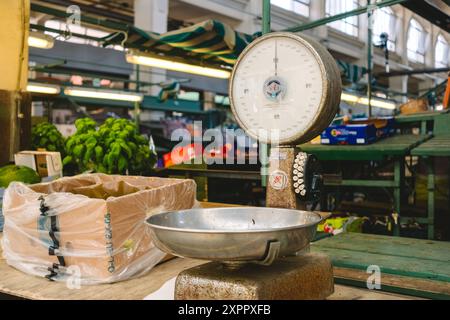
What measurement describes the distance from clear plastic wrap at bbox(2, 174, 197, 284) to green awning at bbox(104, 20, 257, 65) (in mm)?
3136

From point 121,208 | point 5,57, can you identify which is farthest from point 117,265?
point 5,57

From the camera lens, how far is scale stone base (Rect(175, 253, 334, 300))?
38.0 inches

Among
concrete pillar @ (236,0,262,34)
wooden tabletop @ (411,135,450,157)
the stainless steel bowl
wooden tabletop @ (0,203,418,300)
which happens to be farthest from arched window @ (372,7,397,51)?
concrete pillar @ (236,0,262,34)

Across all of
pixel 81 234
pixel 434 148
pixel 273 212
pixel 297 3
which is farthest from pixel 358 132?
pixel 81 234

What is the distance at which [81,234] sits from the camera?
135cm

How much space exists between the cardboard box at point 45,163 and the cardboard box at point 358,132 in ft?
6.68

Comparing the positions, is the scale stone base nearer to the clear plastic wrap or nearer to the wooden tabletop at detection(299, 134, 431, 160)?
the clear plastic wrap

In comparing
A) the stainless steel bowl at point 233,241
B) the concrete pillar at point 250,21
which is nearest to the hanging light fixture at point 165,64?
the stainless steel bowl at point 233,241

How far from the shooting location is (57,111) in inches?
372

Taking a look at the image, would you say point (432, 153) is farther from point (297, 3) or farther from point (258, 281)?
point (258, 281)

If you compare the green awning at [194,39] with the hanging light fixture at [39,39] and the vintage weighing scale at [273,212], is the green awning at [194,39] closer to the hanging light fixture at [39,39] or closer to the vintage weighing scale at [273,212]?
the hanging light fixture at [39,39]

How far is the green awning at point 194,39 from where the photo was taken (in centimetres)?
439

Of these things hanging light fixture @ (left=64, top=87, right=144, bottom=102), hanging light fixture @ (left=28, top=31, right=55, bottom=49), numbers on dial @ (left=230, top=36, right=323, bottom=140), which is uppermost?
hanging light fixture @ (left=28, top=31, right=55, bottom=49)

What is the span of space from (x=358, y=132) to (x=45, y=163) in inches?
88.3
